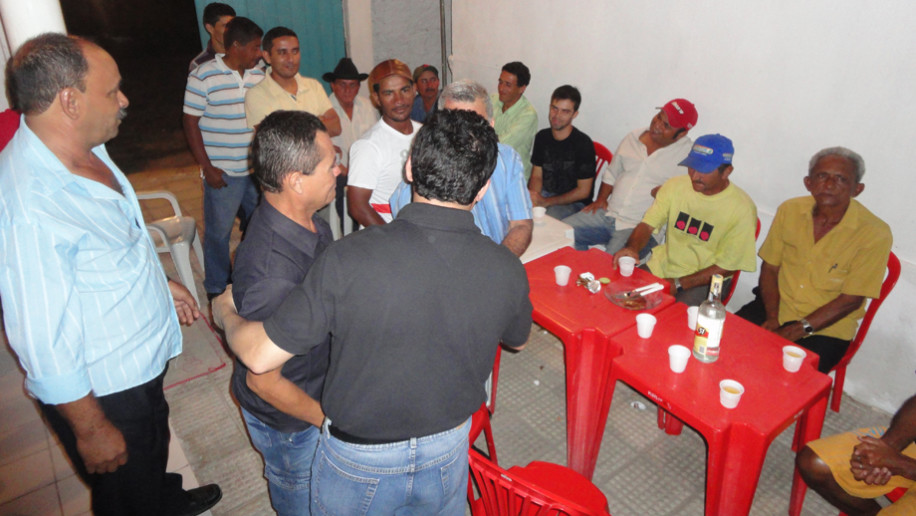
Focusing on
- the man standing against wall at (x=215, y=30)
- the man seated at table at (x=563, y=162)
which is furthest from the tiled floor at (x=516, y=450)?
the man standing against wall at (x=215, y=30)

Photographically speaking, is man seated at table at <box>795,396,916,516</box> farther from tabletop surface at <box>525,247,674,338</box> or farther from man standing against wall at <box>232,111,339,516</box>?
man standing against wall at <box>232,111,339,516</box>

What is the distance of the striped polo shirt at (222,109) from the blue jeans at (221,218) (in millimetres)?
126

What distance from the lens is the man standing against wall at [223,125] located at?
150 inches

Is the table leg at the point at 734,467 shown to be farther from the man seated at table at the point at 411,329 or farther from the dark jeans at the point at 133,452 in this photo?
the dark jeans at the point at 133,452

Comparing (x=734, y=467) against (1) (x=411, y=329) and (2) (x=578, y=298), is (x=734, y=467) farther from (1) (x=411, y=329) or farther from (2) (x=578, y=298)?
(1) (x=411, y=329)

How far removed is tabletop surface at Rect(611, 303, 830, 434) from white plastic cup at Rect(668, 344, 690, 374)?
0.11ft

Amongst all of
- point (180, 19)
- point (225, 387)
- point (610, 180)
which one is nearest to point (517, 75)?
point (610, 180)

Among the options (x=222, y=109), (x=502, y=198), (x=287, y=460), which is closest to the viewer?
(x=287, y=460)

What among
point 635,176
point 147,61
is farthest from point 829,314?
point 147,61

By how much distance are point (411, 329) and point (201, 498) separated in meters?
1.95

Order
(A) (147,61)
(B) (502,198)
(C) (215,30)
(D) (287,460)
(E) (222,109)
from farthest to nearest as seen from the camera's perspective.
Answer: (A) (147,61), (C) (215,30), (E) (222,109), (B) (502,198), (D) (287,460)

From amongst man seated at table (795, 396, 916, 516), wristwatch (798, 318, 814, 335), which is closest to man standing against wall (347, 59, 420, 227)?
wristwatch (798, 318, 814, 335)

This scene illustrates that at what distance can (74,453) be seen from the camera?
193 centimetres

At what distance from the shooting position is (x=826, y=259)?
294 centimetres
